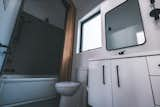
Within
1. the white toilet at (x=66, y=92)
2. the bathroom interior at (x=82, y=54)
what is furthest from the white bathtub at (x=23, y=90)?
the white toilet at (x=66, y=92)

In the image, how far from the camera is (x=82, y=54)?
2242 millimetres

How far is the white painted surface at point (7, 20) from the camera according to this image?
3.91 ft

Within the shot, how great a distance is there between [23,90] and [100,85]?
4.55ft

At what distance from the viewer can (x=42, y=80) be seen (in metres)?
1.86

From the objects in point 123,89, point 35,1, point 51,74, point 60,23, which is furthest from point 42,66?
point 123,89

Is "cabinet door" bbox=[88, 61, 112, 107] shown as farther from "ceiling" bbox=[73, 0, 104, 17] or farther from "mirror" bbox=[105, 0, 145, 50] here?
"ceiling" bbox=[73, 0, 104, 17]

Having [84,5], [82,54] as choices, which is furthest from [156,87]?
[84,5]

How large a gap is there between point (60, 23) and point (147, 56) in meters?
2.72

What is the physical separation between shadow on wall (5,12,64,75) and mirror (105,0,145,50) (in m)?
1.59

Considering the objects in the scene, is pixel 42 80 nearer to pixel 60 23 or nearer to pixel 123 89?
pixel 123 89

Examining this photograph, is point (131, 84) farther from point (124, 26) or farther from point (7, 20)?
point (7, 20)

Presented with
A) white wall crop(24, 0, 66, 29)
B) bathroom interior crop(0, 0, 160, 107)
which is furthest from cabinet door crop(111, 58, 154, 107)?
white wall crop(24, 0, 66, 29)

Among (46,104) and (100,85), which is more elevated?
(100,85)

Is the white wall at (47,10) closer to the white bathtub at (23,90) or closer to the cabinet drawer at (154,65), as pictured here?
the white bathtub at (23,90)
